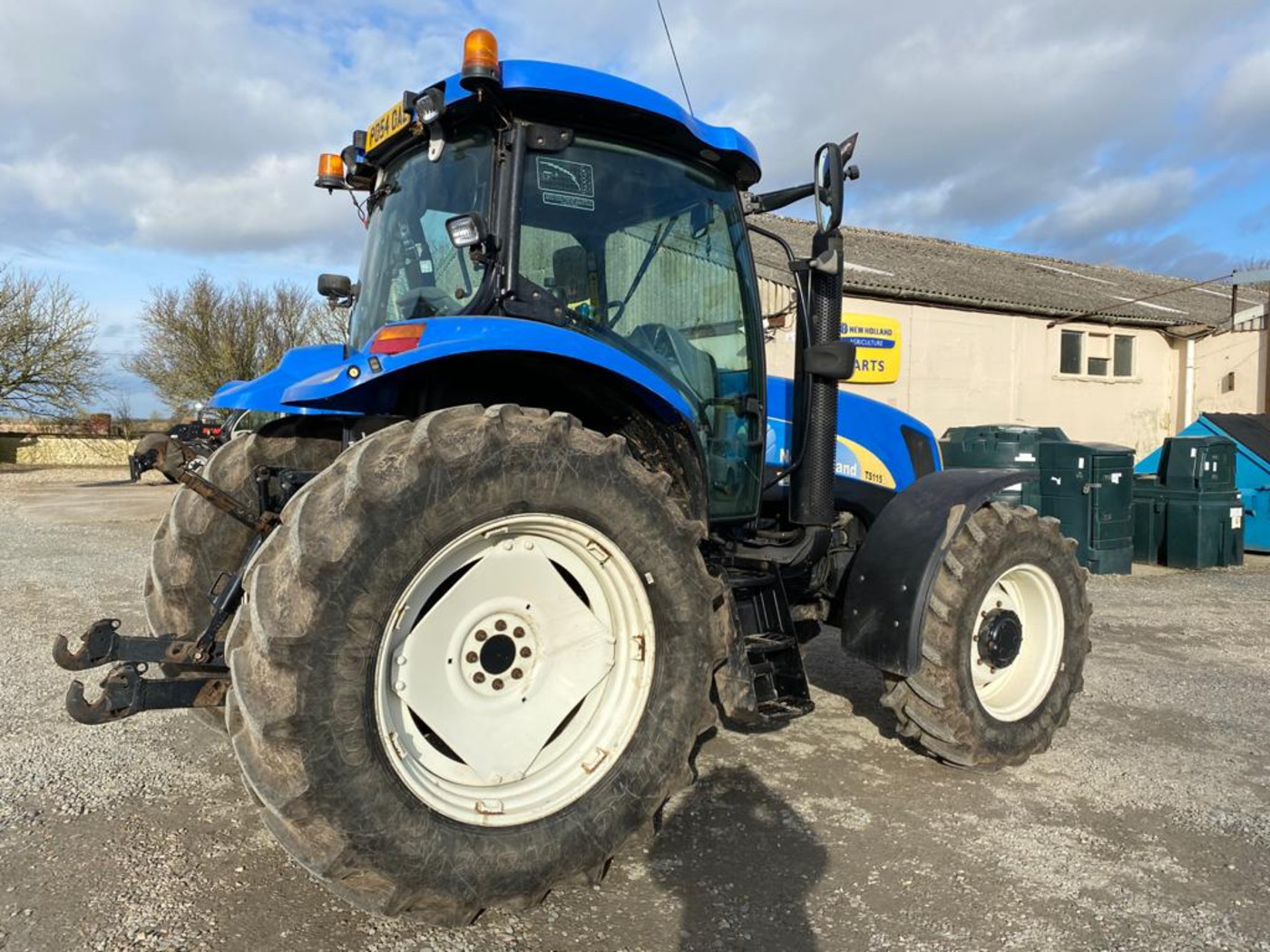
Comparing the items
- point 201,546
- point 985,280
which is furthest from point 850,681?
point 985,280

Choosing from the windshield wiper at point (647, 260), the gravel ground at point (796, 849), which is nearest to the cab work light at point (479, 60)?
the windshield wiper at point (647, 260)

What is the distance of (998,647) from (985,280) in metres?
16.3

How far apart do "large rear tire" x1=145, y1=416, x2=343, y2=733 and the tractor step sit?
6.17ft

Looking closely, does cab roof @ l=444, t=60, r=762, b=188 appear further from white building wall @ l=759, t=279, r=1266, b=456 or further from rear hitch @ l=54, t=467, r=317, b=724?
white building wall @ l=759, t=279, r=1266, b=456

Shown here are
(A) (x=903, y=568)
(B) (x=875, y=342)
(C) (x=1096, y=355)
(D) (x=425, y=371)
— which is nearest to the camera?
(D) (x=425, y=371)

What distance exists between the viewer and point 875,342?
46.8ft

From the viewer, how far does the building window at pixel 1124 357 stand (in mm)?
19359

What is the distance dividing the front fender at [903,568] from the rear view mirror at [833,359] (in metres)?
0.69

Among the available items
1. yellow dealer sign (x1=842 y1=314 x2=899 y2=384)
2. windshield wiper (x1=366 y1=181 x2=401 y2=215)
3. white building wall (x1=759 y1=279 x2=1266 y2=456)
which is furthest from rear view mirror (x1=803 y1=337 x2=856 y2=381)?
white building wall (x1=759 y1=279 x2=1266 y2=456)

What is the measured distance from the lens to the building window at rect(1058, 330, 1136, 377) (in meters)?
18.5

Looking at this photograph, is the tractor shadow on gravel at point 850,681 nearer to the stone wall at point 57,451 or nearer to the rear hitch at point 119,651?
the rear hitch at point 119,651

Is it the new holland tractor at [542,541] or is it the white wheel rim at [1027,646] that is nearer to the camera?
the new holland tractor at [542,541]

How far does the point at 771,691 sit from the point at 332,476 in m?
1.88

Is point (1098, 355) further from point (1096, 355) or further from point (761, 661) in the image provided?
point (761, 661)
